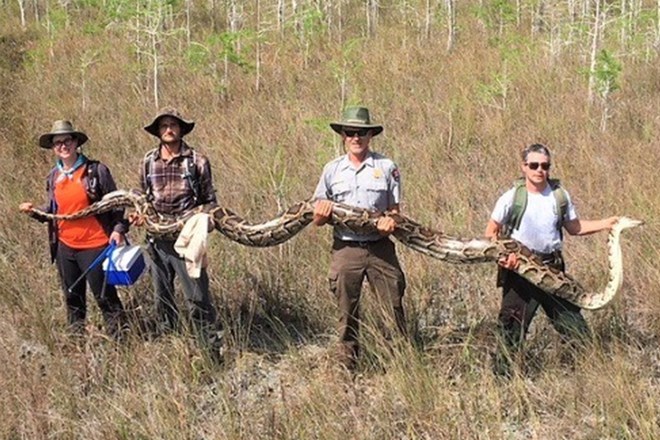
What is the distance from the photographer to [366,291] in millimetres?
4805

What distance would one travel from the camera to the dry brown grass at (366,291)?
359 cm

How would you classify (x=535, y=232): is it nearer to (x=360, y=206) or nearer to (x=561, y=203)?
(x=561, y=203)

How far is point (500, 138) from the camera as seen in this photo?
28.0ft

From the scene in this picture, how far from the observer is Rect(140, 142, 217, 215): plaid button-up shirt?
4.33m

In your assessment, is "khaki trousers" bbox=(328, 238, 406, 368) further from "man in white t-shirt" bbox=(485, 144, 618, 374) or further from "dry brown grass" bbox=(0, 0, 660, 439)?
"man in white t-shirt" bbox=(485, 144, 618, 374)

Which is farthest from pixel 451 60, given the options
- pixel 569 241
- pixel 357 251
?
pixel 357 251

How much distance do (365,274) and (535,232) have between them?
115cm

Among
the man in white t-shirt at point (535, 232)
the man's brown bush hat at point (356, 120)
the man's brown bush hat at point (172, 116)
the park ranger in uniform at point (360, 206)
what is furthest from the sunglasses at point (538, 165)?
the man's brown bush hat at point (172, 116)

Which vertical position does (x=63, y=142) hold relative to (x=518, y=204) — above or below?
above

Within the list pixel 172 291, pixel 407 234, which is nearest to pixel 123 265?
pixel 172 291

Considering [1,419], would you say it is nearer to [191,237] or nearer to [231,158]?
[191,237]

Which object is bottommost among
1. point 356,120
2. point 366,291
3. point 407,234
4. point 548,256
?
point 366,291

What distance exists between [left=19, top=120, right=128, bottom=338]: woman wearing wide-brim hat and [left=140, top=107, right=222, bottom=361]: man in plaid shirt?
1.12 feet

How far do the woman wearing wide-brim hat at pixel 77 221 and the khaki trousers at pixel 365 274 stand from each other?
5.53ft
